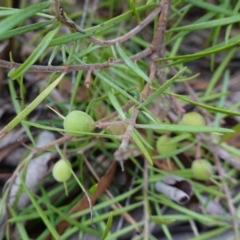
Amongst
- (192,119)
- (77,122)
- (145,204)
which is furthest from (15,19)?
(145,204)

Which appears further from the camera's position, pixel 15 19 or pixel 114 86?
pixel 114 86

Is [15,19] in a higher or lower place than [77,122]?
higher

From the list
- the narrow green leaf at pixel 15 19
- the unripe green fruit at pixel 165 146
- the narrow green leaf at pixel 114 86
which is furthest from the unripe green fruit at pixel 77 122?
the unripe green fruit at pixel 165 146

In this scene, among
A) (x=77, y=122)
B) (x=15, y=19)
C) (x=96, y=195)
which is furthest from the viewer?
(x=96, y=195)

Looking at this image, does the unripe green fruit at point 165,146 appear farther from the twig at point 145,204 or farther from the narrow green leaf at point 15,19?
the narrow green leaf at point 15,19

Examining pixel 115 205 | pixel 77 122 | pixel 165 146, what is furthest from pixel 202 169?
pixel 77 122

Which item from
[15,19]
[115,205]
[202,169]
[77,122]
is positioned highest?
[15,19]

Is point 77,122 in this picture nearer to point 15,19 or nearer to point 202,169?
point 15,19

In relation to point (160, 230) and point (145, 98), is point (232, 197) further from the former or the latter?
point (145, 98)

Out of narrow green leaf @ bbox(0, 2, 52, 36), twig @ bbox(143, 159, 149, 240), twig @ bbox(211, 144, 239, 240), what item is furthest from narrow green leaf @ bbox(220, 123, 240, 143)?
narrow green leaf @ bbox(0, 2, 52, 36)

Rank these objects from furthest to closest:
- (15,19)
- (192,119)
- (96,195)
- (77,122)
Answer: (96,195)
(192,119)
(77,122)
(15,19)

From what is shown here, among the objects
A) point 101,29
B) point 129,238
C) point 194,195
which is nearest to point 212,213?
point 194,195
